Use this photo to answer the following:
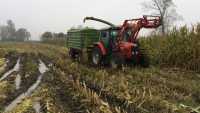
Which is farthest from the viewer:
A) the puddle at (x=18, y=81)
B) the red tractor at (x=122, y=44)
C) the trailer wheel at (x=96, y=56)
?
the trailer wheel at (x=96, y=56)

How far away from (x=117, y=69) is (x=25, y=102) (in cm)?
663

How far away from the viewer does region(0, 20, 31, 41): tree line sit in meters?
113

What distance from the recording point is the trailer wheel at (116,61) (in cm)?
1502

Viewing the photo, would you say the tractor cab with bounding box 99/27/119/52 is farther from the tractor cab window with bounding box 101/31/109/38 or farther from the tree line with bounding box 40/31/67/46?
the tree line with bounding box 40/31/67/46

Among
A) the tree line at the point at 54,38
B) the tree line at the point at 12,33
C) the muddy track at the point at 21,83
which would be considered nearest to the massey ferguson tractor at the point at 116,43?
the muddy track at the point at 21,83

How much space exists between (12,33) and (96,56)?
107 m

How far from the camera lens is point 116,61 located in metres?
15.3

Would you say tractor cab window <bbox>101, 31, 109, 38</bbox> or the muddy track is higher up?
tractor cab window <bbox>101, 31, 109, 38</bbox>

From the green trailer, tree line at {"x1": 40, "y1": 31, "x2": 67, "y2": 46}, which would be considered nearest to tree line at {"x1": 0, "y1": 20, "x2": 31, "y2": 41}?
tree line at {"x1": 40, "y1": 31, "x2": 67, "y2": 46}

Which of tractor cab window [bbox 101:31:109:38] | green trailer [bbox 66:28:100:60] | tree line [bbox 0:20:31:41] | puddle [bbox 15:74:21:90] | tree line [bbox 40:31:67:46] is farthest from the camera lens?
tree line [bbox 0:20:31:41]

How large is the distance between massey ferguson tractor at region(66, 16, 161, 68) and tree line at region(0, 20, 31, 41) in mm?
90598

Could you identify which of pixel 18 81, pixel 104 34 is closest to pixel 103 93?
pixel 18 81

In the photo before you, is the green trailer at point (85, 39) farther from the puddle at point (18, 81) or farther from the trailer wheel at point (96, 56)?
the puddle at point (18, 81)

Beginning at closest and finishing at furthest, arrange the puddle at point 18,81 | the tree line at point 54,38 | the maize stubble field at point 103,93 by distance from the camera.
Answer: the maize stubble field at point 103,93 < the puddle at point 18,81 < the tree line at point 54,38
